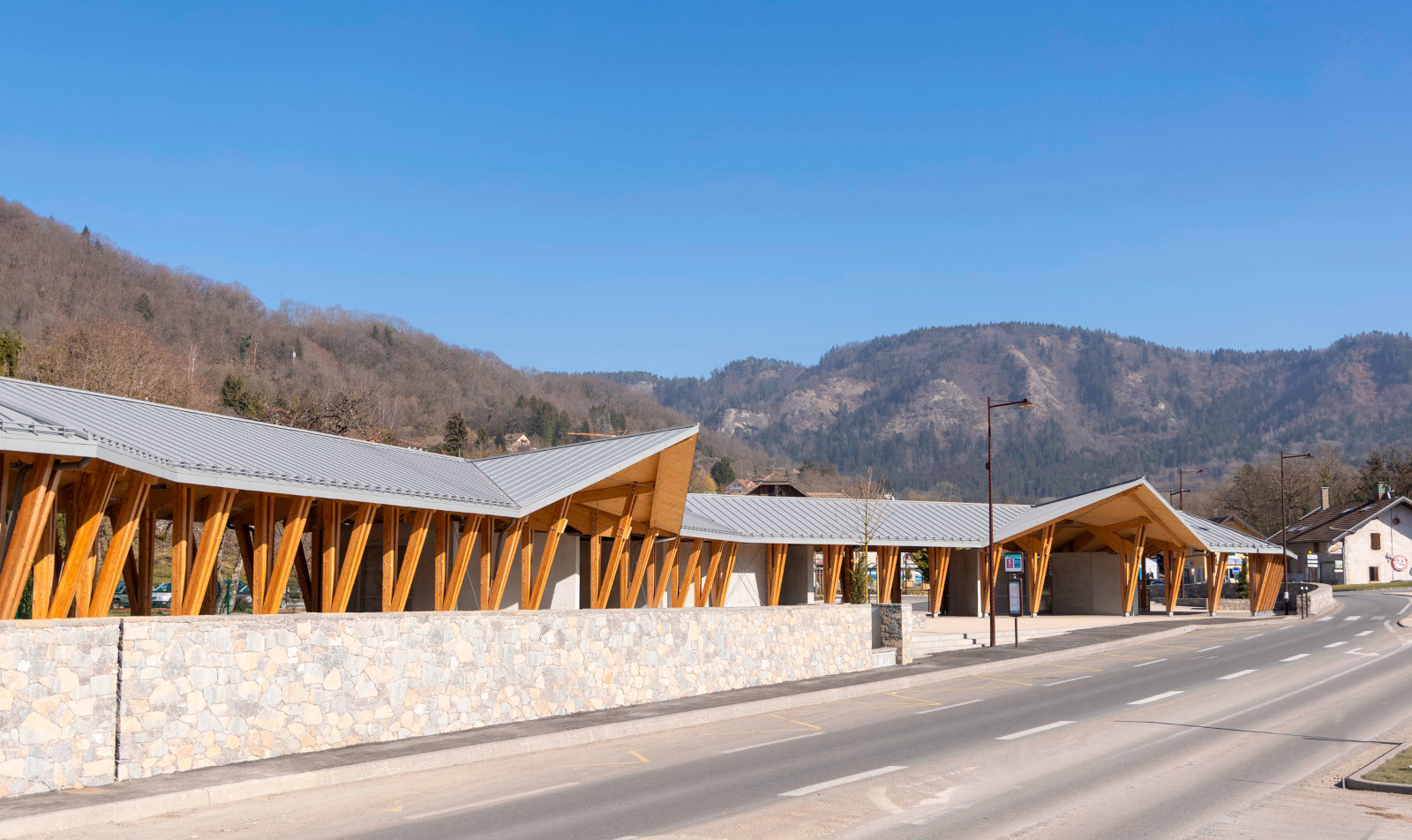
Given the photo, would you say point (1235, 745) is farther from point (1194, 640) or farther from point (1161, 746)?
point (1194, 640)

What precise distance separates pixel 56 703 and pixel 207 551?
477 centimetres

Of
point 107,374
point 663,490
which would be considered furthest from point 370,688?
point 107,374

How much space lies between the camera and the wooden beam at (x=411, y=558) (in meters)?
21.4

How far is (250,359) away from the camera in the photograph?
11281 cm

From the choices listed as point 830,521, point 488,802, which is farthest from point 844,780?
point 830,521

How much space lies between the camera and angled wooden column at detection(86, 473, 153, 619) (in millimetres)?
14875

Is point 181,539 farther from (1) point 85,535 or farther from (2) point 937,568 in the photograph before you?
(2) point 937,568

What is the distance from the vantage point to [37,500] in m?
13.2

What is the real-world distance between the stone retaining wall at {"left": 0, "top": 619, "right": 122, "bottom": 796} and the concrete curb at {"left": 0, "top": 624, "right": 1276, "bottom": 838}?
3.30ft

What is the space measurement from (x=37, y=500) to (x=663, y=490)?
18356 millimetres

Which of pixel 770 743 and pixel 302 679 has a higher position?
pixel 302 679

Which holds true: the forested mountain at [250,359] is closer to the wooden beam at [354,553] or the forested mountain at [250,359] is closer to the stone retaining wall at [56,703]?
the wooden beam at [354,553]

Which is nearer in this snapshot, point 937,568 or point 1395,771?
point 1395,771

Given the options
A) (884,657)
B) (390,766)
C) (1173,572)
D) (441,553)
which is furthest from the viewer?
(1173,572)
